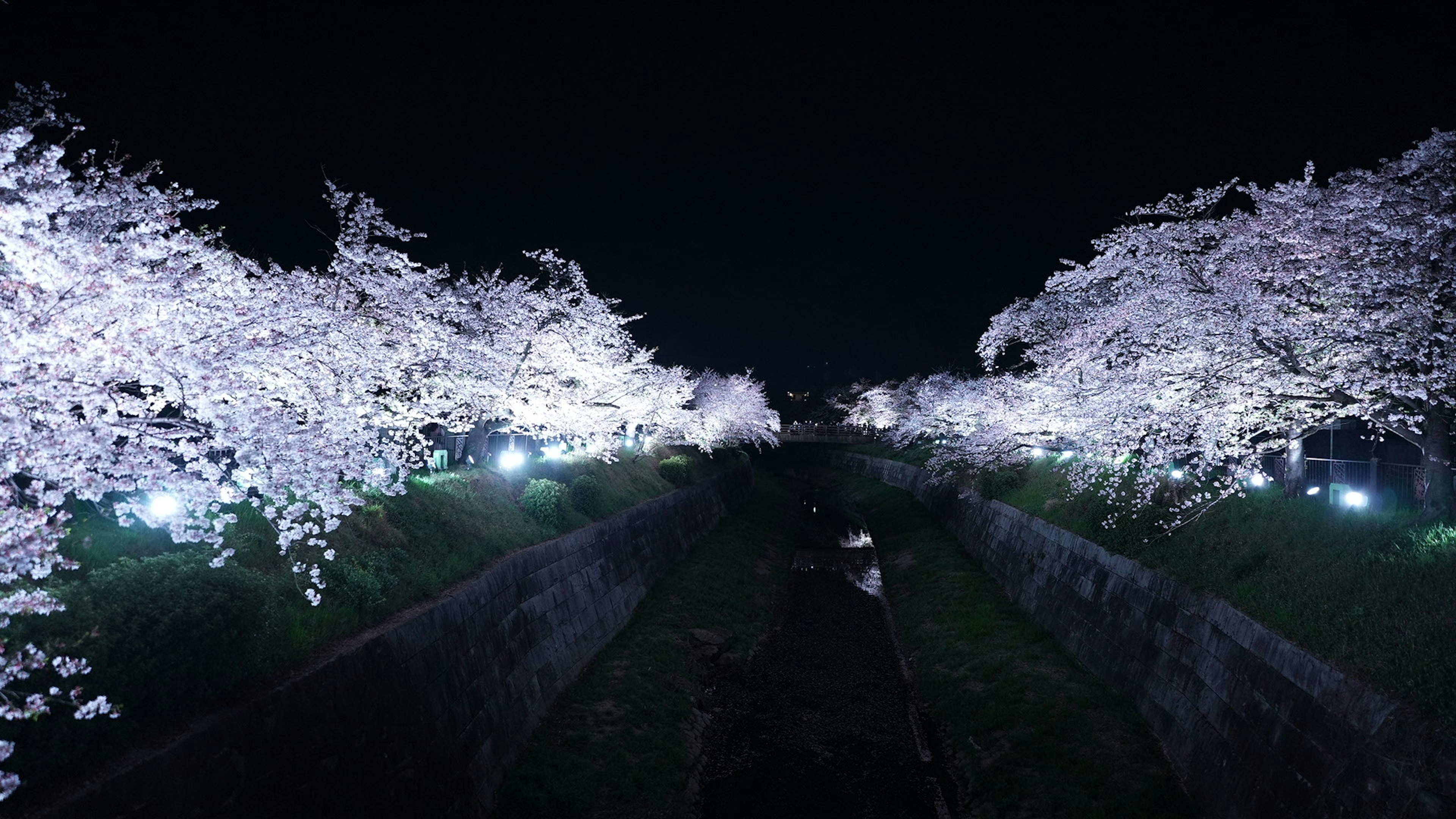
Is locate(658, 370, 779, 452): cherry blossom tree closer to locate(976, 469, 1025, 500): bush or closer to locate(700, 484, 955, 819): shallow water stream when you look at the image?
locate(976, 469, 1025, 500): bush

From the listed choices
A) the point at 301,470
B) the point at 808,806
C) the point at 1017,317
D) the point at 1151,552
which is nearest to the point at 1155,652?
the point at 1151,552

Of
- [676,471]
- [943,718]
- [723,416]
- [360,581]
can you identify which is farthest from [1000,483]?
[723,416]

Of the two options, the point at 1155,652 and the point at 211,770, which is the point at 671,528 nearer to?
the point at 1155,652

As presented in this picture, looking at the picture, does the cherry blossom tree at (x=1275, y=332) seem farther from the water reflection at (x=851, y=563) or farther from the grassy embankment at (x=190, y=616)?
the grassy embankment at (x=190, y=616)

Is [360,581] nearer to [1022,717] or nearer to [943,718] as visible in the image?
[943,718]

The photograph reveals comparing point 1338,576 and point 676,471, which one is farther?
point 676,471

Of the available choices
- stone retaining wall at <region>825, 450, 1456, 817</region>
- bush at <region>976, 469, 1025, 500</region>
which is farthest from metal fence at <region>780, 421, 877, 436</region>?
stone retaining wall at <region>825, 450, 1456, 817</region>

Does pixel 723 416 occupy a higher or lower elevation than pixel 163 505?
higher

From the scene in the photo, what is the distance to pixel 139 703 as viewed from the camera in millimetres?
6723

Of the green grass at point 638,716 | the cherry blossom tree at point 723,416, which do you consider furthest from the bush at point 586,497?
the cherry blossom tree at point 723,416

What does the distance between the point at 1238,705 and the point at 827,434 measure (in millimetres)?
77634

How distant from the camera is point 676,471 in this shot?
1350 inches

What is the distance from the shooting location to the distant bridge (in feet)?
276

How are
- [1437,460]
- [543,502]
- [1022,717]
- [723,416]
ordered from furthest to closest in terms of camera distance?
[723,416]
[543,502]
[1022,717]
[1437,460]
